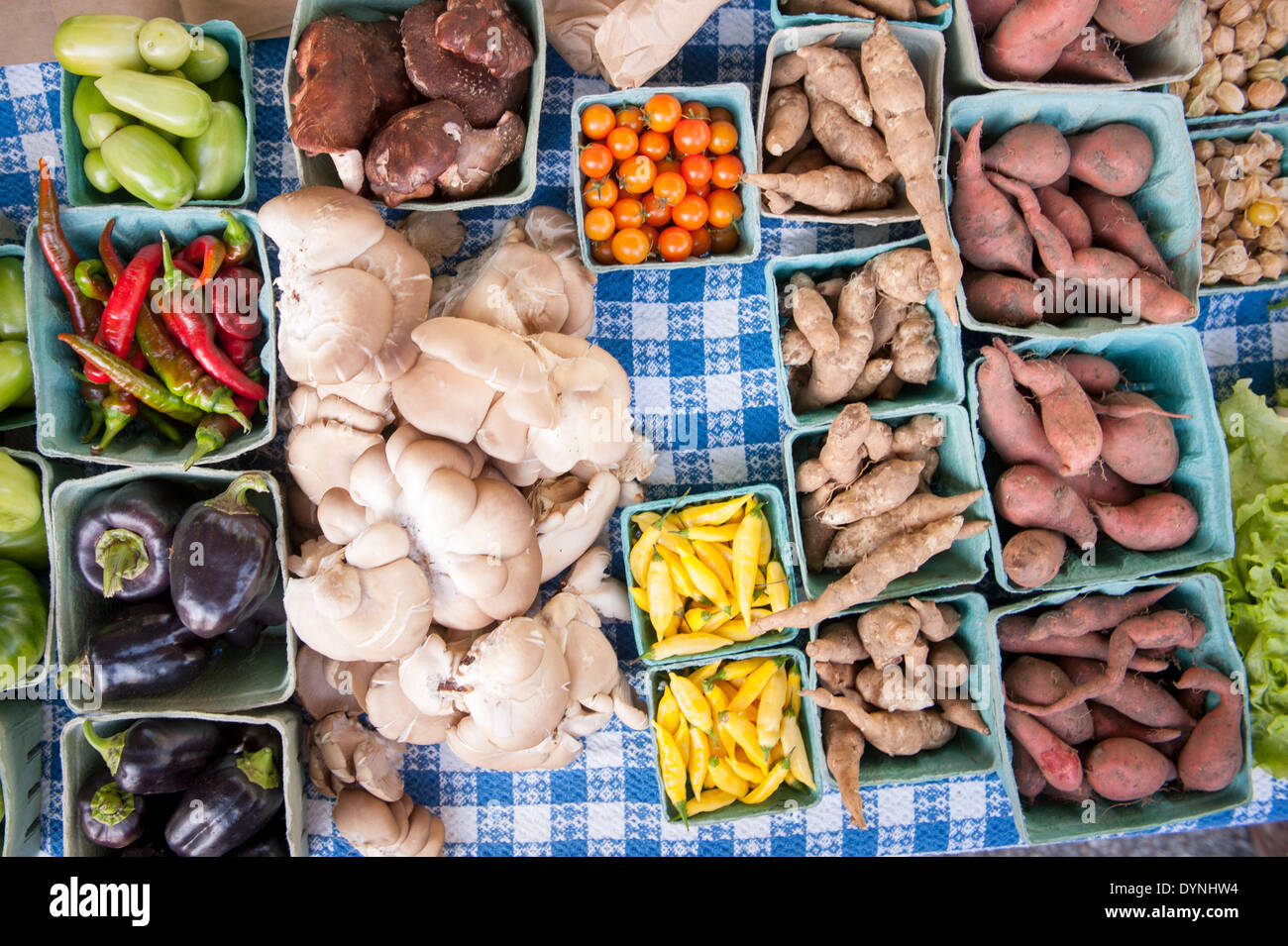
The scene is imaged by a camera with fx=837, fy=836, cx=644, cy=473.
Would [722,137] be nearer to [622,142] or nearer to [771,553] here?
[622,142]

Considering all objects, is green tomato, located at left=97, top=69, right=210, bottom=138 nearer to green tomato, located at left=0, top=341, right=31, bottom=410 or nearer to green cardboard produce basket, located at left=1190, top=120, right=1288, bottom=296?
green tomato, located at left=0, top=341, right=31, bottom=410

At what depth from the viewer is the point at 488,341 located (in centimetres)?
165

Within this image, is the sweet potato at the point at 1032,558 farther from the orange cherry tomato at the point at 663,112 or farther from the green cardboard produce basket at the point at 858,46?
the orange cherry tomato at the point at 663,112

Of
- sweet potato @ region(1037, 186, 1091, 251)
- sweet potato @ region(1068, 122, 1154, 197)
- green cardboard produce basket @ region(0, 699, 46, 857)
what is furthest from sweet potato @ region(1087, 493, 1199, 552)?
green cardboard produce basket @ region(0, 699, 46, 857)

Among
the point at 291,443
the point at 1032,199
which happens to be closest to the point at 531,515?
the point at 291,443

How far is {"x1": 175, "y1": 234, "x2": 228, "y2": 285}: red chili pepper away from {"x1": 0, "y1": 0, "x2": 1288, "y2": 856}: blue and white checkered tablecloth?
572 millimetres

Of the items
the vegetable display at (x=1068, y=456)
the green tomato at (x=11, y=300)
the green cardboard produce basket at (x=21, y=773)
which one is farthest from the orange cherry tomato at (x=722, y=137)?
the green cardboard produce basket at (x=21, y=773)

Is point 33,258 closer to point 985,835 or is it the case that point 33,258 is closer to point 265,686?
point 265,686

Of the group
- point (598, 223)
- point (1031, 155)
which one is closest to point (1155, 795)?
point (1031, 155)

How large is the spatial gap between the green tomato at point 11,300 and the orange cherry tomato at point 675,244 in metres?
1.43

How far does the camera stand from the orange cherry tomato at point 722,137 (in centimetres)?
196

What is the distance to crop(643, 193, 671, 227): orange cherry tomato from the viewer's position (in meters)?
1.99

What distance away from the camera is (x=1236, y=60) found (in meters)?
2.06
